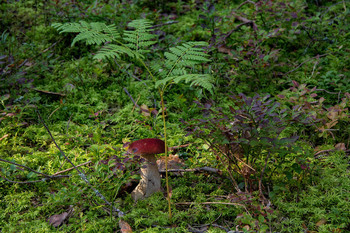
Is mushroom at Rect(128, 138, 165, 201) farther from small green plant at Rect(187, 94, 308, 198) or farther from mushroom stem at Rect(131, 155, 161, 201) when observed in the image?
small green plant at Rect(187, 94, 308, 198)

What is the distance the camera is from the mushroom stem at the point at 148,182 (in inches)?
102

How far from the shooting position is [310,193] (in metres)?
2.58

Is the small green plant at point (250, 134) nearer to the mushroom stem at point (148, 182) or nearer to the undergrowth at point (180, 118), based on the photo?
the undergrowth at point (180, 118)

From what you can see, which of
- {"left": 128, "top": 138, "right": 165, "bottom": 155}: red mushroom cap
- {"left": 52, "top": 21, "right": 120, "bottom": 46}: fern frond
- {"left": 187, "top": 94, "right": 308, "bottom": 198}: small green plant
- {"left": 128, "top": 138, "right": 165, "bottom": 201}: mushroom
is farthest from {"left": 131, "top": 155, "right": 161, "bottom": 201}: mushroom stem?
{"left": 52, "top": 21, "right": 120, "bottom": 46}: fern frond

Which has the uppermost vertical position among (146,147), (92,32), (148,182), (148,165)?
(92,32)

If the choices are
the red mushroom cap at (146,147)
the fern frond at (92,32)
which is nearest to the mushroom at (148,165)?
the red mushroom cap at (146,147)

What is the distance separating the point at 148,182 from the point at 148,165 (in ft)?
0.52

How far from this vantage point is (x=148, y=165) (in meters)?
2.56

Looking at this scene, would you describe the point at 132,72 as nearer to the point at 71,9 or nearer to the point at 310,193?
the point at 71,9

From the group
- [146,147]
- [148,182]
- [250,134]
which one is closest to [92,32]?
[146,147]

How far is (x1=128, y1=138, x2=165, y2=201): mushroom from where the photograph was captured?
2.46 metres

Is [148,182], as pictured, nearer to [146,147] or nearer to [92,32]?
[146,147]

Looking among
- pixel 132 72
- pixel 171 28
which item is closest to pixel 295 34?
pixel 171 28

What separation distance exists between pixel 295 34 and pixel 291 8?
0.41 metres
